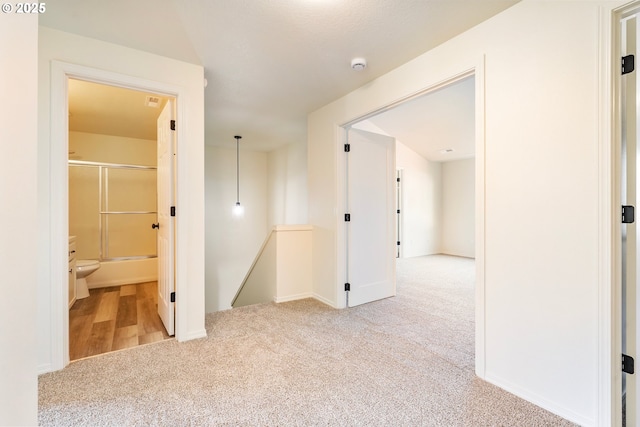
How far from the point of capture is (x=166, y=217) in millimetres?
2574


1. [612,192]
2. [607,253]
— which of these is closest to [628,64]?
[612,192]

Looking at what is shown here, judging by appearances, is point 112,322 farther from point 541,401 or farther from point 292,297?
point 541,401

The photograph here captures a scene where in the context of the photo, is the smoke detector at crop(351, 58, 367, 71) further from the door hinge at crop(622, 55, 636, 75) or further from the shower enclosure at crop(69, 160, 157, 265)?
the shower enclosure at crop(69, 160, 157, 265)

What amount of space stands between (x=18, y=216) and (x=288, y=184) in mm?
4874

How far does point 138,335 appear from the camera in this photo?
2529 mm

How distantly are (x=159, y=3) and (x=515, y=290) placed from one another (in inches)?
107

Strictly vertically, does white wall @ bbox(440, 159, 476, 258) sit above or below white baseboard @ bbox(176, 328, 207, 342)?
above

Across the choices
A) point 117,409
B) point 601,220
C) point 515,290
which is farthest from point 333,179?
point 117,409

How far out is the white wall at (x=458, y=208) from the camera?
670 centimetres

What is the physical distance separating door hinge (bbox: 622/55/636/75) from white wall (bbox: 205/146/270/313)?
558 centimetres

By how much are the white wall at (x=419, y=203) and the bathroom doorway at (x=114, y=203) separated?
4.95 meters

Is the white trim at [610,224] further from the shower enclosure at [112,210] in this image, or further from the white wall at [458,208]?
the white wall at [458,208]

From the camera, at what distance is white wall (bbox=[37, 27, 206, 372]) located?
6.29 feet

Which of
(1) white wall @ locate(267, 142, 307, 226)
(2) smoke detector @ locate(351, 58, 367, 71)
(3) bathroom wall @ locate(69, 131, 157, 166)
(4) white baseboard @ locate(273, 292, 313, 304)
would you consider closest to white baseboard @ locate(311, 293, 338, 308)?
(4) white baseboard @ locate(273, 292, 313, 304)
